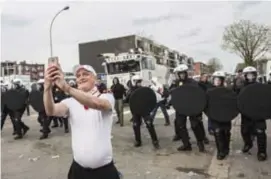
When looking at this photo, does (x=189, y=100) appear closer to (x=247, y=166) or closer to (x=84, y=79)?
(x=247, y=166)

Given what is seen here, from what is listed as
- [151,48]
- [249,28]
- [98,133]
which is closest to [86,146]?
[98,133]

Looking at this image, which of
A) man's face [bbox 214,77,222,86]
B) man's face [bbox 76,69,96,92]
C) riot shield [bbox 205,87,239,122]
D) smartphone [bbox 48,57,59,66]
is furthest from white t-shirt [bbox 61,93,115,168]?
man's face [bbox 214,77,222,86]

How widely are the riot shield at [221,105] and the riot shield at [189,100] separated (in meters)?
0.16

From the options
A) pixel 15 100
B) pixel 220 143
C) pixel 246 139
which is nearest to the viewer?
pixel 220 143

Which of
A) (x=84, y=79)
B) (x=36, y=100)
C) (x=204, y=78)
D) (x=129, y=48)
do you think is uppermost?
(x=129, y=48)

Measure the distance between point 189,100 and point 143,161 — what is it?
64.9 inches

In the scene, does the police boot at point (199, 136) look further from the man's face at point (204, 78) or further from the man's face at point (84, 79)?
the man's face at point (84, 79)

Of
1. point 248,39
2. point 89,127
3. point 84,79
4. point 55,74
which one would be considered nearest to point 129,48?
point 248,39

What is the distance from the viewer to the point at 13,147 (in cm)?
966

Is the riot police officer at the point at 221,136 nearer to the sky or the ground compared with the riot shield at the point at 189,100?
nearer to the ground

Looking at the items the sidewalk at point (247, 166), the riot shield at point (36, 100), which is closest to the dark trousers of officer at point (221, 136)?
the sidewalk at point (247, 166)

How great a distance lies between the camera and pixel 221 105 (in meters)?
7.55

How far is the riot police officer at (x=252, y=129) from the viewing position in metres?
7.12

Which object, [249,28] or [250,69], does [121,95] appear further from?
[249,28]
